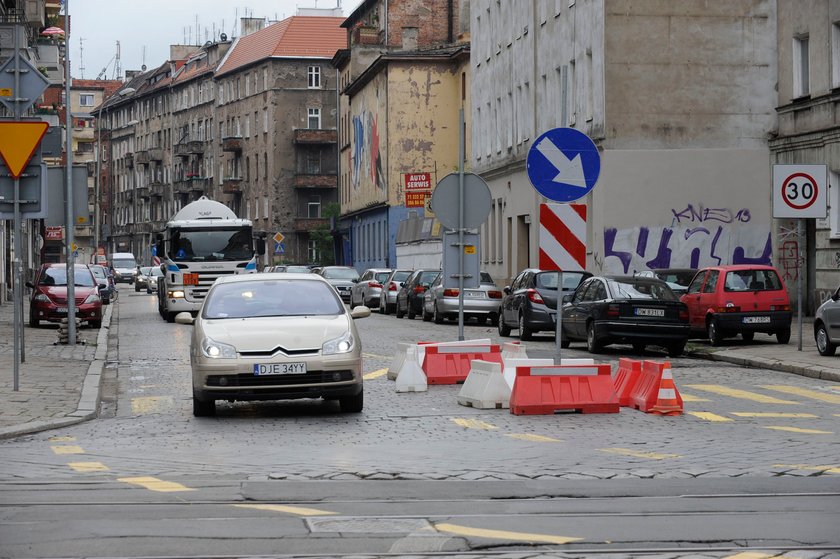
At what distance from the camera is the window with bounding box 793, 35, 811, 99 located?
39906 mm

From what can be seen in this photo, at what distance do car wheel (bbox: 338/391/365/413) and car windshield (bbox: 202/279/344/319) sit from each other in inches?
37.8

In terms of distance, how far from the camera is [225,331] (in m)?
15.7

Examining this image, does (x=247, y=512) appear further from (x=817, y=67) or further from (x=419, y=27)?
(x=419, y=27)

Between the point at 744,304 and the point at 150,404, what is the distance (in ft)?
47.7

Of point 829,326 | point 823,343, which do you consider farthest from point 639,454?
point 823,343

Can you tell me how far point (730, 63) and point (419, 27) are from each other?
4493 cm

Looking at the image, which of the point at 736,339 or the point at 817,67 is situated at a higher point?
the point at 817,67

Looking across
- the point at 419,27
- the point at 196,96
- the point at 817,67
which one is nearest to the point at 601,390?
the point at 817,67

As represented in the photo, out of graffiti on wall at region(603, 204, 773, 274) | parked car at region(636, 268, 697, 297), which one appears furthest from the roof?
parked car at region(636, 268, 697, 297)

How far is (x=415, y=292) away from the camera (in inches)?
1821

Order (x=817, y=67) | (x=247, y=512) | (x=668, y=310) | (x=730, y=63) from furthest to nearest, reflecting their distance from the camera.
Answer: (x=730, y=63) < (x=817, y=67) < (x=668, y=310) < (x=247, y=512)

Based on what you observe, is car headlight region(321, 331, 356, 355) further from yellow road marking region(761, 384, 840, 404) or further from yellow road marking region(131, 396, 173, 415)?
yellow road marking region(761, 384, 840, 404)

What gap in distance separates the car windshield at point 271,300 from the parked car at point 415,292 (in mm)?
28348

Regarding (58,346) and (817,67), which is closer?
(58,346)
